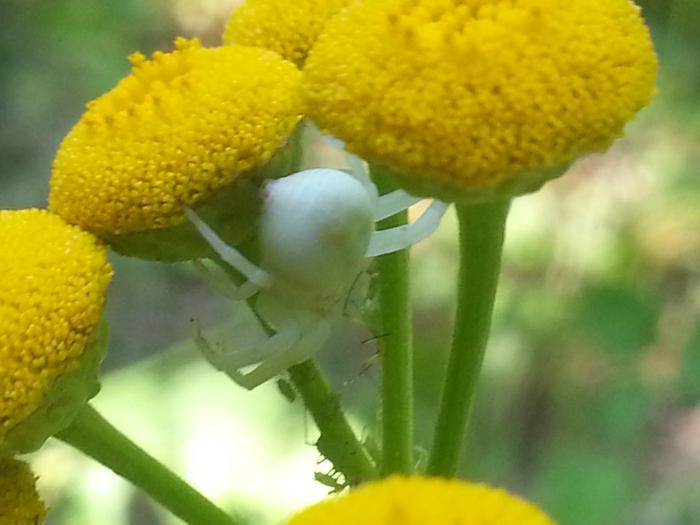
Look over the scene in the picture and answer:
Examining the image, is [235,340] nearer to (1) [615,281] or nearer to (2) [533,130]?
(2) [533,130]

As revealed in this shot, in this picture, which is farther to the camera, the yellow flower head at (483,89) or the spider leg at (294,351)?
the spider leg at (294,351)

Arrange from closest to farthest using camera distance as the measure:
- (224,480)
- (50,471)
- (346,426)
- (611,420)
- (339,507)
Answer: (339,507) < (346,426) < (611,420) < (224,480) < (50,471)

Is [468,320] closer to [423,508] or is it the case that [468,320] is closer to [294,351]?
[294,351]

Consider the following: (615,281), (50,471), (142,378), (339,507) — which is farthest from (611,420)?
(339,507)

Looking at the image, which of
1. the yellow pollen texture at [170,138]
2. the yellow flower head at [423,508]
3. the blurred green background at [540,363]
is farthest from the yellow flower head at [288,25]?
the blurred green background at [540,363]

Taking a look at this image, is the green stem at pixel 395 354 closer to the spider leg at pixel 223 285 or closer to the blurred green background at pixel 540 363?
the spider leg at pixel 223 285

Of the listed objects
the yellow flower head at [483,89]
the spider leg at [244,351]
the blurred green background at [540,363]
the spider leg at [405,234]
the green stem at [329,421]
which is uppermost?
the yellow flower head at [483,89]
